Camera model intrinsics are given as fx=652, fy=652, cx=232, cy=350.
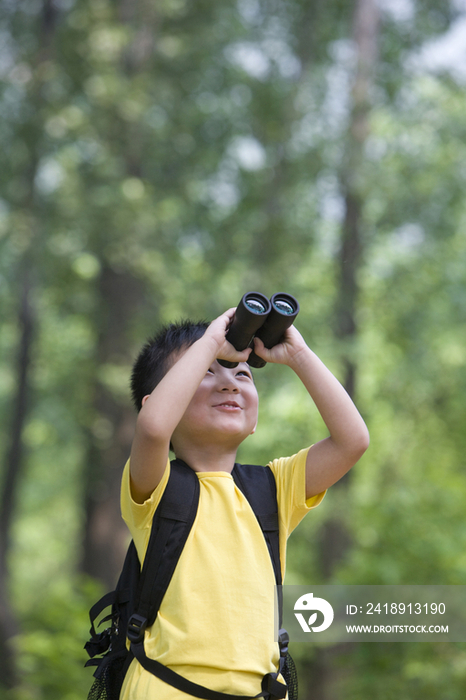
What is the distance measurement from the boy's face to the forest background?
13.3ft

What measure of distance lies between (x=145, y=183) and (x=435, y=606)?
4504 mm

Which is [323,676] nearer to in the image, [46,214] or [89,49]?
[46,214]

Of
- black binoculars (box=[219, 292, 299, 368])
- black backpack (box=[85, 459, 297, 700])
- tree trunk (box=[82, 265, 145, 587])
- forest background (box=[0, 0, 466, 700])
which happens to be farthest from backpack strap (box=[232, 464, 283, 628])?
tree trunk (box=[82, 265, 145, 587])

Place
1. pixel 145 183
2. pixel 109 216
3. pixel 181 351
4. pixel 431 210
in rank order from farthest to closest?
pixel 431 210 → pixel 145 183 → pixel 109 216 → pixel 181 351

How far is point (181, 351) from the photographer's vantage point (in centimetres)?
177

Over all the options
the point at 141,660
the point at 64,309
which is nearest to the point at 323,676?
the point at 64,309

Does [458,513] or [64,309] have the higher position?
[64,309]

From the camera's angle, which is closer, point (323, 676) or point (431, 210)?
point (323, 676)

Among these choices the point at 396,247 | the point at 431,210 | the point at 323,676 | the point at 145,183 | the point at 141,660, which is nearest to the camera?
the point at 141,660

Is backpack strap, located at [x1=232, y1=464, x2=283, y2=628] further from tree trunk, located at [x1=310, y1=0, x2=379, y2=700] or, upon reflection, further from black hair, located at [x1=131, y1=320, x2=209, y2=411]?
tree trunk, located at [x1=310, y1=0, x2=379, y2=700]

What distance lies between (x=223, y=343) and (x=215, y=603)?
590 millimetres

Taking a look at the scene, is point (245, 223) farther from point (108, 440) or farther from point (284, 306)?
point (284, 306)

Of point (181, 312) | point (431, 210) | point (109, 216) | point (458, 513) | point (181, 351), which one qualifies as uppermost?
point (431, 210)

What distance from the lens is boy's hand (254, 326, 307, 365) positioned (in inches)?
63.5
